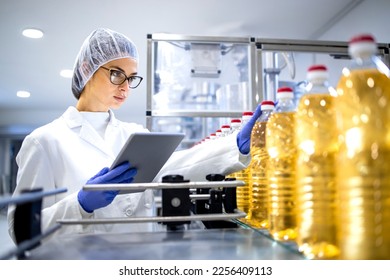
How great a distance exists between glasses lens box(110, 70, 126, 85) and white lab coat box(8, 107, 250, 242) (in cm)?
18

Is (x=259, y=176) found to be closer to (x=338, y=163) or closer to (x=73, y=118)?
(x=338, y=163)

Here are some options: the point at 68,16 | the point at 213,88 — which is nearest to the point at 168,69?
the point at 213,88

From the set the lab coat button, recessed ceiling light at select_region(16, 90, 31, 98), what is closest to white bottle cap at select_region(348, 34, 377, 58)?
the lab coat button

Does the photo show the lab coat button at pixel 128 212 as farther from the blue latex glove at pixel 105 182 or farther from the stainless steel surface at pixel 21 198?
the stainless steel surface at pixel 21 198

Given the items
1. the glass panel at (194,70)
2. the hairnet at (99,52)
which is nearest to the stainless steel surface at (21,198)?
the hairnet at (99,52)

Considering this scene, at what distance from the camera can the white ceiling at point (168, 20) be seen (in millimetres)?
2104

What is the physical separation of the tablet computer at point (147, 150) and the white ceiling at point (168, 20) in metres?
1.59

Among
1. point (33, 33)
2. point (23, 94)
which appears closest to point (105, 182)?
point (33, 33)

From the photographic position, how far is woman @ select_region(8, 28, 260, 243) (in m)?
0.84

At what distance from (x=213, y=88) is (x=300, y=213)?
203 cm

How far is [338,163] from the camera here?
397 mm

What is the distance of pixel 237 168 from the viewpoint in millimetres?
849

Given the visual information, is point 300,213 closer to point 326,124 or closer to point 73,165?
point 326,124

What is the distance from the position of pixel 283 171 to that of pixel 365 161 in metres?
0.19
